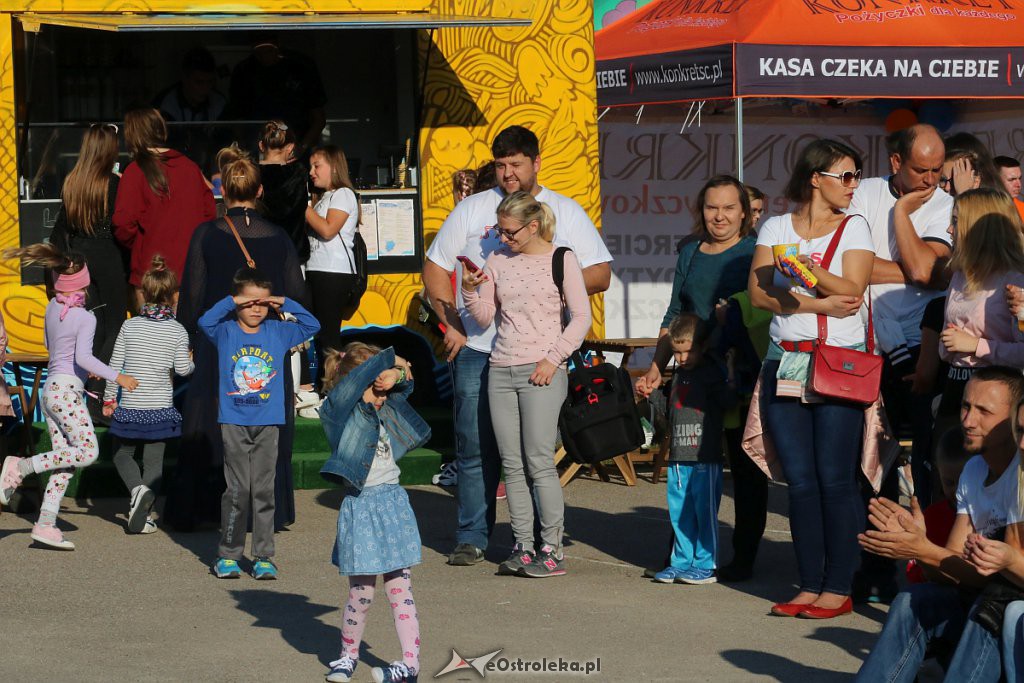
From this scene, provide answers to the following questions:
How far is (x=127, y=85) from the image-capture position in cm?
1194

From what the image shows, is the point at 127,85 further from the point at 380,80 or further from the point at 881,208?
the point at 881,208

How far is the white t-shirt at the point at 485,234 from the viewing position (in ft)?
24.6

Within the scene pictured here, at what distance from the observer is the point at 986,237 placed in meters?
6.02

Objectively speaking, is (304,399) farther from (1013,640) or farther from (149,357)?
(1013,640)

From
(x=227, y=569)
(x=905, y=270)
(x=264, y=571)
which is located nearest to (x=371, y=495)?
(x=264, y=571)

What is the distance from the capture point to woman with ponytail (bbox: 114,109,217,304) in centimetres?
915

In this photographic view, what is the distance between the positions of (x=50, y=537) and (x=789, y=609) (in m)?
3.77

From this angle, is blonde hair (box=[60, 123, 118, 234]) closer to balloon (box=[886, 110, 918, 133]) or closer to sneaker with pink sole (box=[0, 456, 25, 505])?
sneaker with pink sole (box=[0, 456, 25, 505])

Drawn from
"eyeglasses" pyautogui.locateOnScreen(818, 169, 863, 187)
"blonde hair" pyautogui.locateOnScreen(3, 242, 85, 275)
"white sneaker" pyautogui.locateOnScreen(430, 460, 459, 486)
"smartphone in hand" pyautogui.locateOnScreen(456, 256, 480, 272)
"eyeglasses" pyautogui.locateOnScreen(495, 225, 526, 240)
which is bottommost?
"white sneaker" pyautogui.locateOnScreen(430, 460, 459, 486)

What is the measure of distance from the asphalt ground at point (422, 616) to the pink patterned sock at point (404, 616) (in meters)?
0.22

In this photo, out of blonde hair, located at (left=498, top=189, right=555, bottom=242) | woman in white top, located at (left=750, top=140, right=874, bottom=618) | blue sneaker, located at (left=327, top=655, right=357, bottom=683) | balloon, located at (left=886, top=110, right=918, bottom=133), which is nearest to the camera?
blue sneaker, located at (left=327, top=655, right=357, bottom=683)

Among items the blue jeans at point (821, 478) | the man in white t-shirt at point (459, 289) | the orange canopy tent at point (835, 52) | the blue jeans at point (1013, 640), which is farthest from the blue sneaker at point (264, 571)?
the orange canopy tent at point (835, 52)

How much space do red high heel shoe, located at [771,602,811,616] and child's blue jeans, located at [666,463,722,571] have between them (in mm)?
670

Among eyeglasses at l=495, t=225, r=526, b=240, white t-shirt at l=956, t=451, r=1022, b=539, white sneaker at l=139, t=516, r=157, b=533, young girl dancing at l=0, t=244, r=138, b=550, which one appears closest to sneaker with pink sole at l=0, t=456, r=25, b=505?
young girl dancing at l=0, t=244, r=138, b=550
